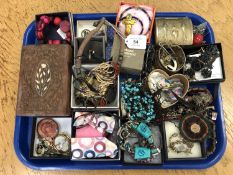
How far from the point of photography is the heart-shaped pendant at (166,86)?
1416 millimetres

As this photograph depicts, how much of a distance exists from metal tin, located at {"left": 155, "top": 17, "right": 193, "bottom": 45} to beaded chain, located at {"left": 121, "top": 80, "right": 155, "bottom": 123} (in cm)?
25

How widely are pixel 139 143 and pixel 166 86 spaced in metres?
0.28

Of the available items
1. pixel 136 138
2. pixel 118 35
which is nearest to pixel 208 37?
pixel 118 35

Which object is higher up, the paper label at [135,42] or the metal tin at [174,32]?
the metal tin at [174,32]

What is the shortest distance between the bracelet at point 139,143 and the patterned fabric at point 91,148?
0.05m

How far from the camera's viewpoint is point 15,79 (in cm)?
162

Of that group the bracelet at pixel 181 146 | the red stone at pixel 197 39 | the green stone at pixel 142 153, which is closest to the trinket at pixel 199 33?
the red stone at pixel 197 39

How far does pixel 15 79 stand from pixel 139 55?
66cm

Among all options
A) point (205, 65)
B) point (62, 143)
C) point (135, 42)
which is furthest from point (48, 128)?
point (205, 65)

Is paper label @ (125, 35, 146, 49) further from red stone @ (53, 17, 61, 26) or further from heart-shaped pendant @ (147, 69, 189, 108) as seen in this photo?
red stone @ (53, 17, 61, 26)

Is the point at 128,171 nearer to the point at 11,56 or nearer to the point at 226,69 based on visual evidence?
the point at 226,69

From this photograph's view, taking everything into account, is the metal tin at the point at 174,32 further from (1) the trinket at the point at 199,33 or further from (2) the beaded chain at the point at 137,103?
(2) the beaded chain at the point at 137,103

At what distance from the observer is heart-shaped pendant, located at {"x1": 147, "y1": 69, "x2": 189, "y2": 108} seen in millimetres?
1416

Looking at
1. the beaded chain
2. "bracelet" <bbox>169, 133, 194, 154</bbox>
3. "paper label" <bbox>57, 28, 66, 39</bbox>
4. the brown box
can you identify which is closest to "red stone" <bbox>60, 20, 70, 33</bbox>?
"paper label" <bbox>57, 28, 66, 39</bbox>
